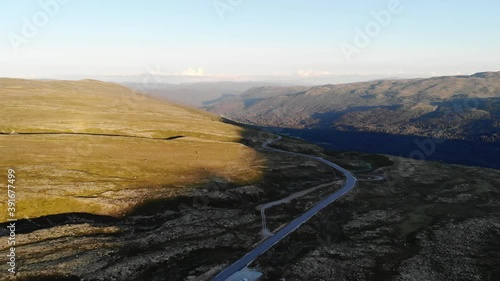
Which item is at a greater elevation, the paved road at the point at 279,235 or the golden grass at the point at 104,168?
the golden grass at the point at 104,168

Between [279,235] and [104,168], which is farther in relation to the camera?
[104,168]

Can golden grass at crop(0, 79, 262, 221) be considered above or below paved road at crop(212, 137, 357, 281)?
above

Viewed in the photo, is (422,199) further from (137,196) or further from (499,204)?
(137,196)

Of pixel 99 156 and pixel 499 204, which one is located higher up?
pixel 99 156

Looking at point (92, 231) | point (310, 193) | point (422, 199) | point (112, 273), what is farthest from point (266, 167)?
point (112, 273)

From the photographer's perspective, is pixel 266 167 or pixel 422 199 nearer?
pixel 422 199

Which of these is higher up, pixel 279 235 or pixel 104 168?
pixel 104 168

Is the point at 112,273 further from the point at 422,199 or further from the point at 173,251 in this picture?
the point at 422,199

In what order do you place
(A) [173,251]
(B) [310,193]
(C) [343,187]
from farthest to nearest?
1. (C) [343,187]
2. (B) [310,193]
3. (A) [173,251]

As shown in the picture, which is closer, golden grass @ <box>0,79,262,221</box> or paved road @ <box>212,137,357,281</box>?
paved road @ <box>212,137,357,281</box>

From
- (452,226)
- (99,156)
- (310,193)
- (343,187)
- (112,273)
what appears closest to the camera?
(112,273)
